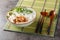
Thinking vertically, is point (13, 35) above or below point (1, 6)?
below

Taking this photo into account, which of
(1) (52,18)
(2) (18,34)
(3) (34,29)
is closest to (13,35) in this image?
(2) (18,34)

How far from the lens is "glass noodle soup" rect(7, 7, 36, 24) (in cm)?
108

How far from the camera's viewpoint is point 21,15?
3.70 feet

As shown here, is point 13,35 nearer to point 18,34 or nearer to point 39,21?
point 18,34

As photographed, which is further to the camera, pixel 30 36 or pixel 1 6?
pixel 1 6

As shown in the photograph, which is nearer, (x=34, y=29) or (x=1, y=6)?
(x=34, y=29)

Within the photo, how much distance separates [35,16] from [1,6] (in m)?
0.31

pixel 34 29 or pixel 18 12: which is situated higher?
pixel 18 12

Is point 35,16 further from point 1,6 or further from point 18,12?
point 1,6

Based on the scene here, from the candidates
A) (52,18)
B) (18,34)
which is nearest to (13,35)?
(18,34)

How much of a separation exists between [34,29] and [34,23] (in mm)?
53

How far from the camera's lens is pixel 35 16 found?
3.66ft

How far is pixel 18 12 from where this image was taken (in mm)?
1149

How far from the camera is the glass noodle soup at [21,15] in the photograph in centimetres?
108
